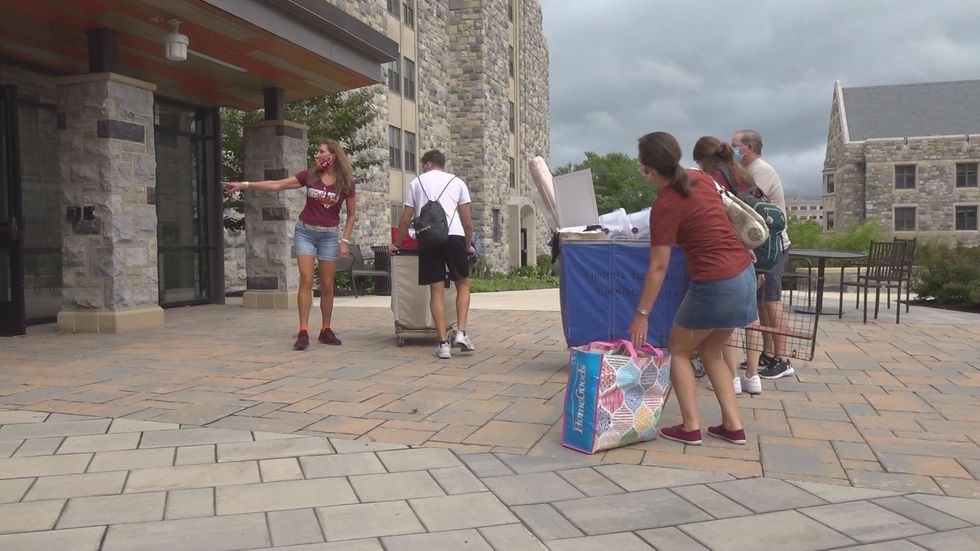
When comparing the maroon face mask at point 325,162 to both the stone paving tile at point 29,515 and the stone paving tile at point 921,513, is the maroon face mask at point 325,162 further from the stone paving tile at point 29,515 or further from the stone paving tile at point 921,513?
the stone paving tile at point 921,513

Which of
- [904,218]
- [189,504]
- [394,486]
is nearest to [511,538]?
[394,486]

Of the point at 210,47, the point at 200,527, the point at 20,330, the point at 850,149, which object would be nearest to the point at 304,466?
the point at 200,527

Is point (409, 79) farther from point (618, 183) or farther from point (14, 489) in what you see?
point (618, 183)

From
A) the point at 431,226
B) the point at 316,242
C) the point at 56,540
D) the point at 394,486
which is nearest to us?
the point at 56,540

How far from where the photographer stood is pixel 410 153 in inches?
979

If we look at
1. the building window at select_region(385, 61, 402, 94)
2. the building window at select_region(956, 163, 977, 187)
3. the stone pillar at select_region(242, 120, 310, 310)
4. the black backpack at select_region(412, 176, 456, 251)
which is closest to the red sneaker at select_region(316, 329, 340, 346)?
the black backpack at select_region(412, 176, 456, 251)

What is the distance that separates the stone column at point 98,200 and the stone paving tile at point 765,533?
6616 mm

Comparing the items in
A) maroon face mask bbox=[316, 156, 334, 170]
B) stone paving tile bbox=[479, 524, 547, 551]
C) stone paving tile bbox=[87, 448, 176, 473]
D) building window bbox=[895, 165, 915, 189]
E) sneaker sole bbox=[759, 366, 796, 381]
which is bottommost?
stone paving tile bbox=[479, 524, 547, 551]

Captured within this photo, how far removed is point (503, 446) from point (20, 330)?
5976 mm

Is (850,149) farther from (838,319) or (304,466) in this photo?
(304,466)

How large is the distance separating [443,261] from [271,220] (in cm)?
500

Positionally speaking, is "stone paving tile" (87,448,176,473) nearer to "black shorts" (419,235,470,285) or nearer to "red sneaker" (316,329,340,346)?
"black shorts" (419,235,470,285)

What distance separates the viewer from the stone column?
743 centimetres

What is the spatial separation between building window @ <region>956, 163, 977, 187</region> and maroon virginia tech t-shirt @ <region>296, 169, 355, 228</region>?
43199 mm
